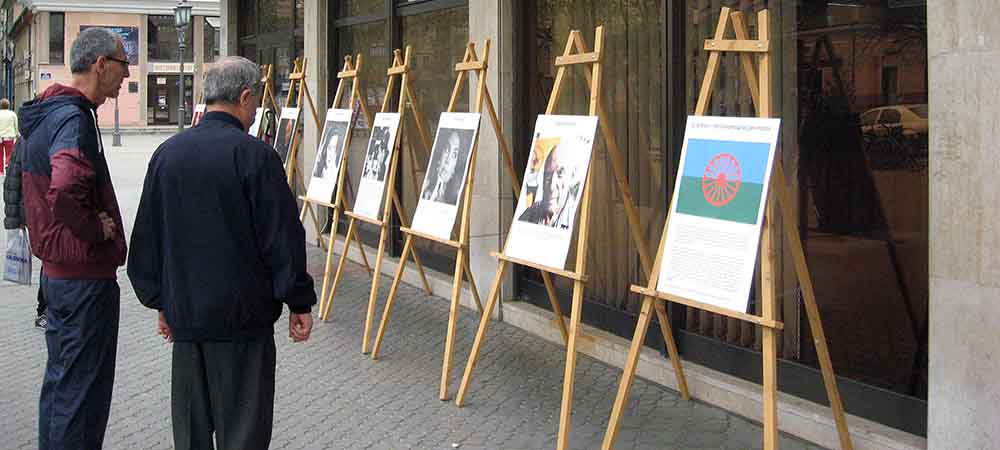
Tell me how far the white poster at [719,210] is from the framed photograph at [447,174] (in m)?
2.32

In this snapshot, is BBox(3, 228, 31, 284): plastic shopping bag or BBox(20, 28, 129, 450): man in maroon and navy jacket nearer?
BBox(20, 28, 129, 450): man in maroon and navy jacket

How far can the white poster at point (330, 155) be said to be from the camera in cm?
925

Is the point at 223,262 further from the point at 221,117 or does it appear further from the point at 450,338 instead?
the point at 450,338

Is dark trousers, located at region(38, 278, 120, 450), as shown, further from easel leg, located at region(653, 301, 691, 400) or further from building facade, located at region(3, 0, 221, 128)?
building facade, located at region(3, 0, 221, 128)

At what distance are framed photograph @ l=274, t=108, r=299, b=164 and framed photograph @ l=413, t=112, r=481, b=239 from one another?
11.7ft

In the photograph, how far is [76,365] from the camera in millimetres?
4715

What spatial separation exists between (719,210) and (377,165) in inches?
164

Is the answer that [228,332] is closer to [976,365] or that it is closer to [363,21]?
[976,365]

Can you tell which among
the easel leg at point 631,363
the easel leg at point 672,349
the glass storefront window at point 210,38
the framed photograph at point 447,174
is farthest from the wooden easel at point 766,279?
the glass storefront window at point 210,38

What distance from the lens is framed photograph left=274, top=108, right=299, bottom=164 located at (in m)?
10.9

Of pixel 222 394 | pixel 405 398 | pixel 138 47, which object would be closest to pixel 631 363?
pixel 222 394

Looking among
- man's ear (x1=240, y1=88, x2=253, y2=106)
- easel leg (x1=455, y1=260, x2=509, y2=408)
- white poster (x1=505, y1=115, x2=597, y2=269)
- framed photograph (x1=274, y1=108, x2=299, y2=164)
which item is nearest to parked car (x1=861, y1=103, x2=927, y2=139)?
white poster (x1=505, y1=115, x2=597, y2=269)

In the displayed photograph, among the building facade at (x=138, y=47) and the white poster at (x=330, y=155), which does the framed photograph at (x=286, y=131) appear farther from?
the building facade at (x=138, y=47)

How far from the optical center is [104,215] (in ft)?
15.6
